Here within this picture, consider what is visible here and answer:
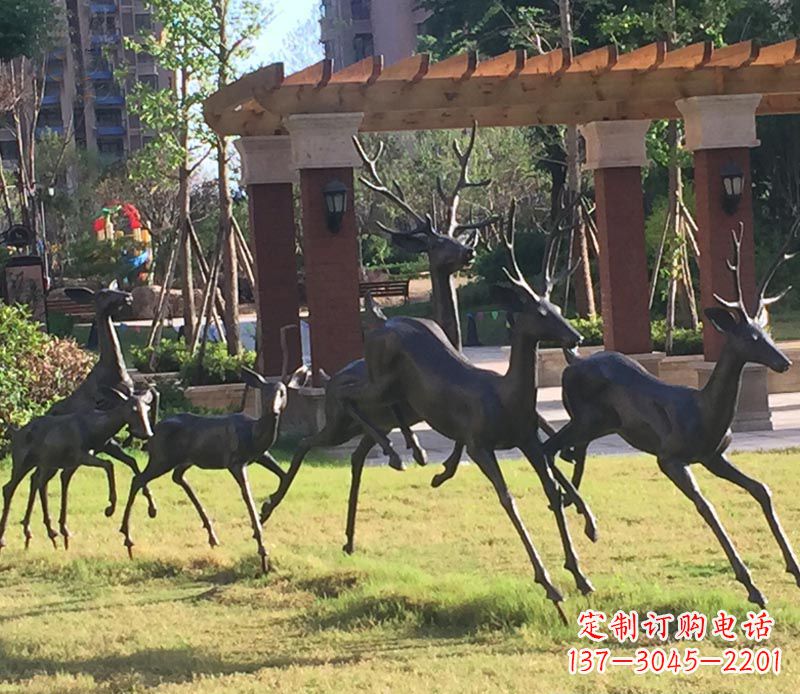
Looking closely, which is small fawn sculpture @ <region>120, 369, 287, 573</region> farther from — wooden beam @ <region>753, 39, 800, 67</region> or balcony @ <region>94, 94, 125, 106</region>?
balcony @ <region>94, 94, 125, 106</region>

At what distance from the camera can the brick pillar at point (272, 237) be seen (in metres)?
15.2

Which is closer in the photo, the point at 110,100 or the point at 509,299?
the point at 509,299

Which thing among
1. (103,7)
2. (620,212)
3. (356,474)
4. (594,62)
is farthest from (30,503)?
(103,7)

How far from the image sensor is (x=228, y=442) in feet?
27.3

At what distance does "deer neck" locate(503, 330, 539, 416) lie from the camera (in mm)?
6375

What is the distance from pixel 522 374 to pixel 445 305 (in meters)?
1.41

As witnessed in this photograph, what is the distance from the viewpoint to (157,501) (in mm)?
11258

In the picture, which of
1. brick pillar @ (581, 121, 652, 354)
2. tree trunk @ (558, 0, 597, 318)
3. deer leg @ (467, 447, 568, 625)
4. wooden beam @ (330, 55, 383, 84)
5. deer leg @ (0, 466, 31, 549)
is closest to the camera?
deer leg @ (467, 447, 568, 625)

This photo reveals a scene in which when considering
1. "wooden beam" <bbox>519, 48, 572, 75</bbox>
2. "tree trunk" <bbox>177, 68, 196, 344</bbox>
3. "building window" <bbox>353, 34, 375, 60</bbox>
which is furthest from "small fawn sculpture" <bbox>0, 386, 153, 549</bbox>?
"building window" <bbox>353, 34, 375, 60</bbox>

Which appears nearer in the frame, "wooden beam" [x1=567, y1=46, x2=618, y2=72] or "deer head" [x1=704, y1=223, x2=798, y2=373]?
"deer head" [x1=704, y1=223, x2=798, y2=373]

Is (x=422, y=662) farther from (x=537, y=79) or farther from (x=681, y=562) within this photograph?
(x=537, y=79)

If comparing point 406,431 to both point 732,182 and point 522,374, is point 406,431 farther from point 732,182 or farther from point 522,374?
point 732,182

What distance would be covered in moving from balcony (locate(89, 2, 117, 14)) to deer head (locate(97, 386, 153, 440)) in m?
61.6

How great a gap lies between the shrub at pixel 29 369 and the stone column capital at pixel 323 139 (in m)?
3.60
